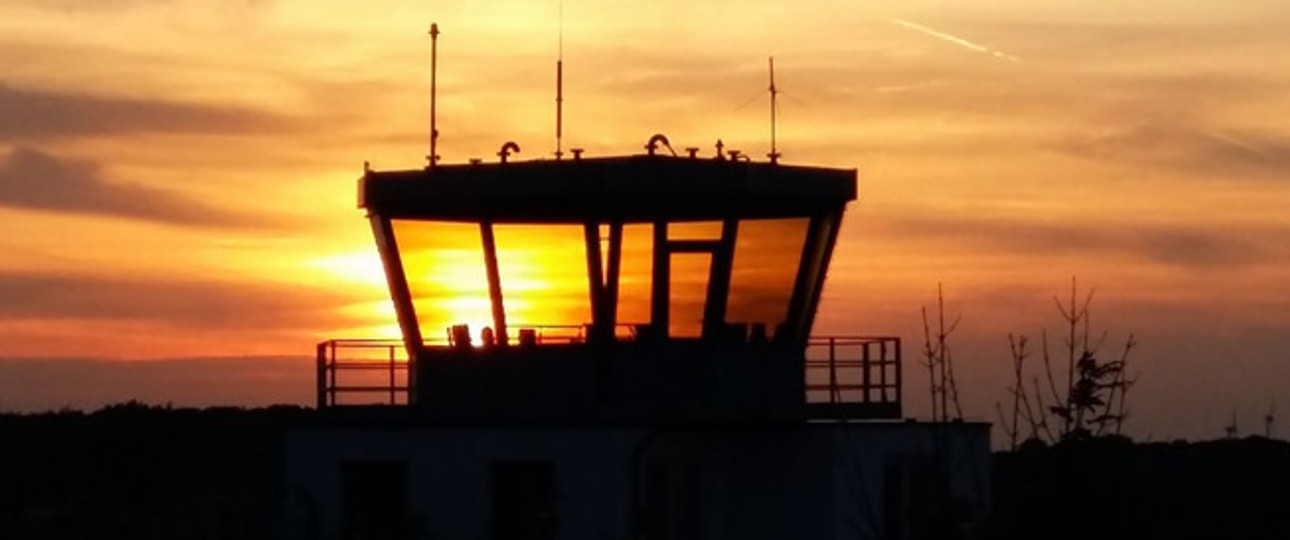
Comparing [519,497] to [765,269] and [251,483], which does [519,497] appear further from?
[251,483]

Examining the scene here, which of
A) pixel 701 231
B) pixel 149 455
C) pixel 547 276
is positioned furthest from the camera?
pixel 149 455

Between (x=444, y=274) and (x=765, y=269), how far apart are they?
4.62 metres

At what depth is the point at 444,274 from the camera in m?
39.1

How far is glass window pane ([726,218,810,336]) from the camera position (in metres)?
38.8

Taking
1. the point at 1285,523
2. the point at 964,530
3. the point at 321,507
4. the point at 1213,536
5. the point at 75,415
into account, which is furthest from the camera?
the point at 75,415

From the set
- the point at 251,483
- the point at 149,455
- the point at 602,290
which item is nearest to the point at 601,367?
the point at 602,290

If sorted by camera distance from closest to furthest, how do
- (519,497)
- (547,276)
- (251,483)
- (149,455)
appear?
1. (519,497)
2. (547,276)
3. (251,483)
4. (149,455)

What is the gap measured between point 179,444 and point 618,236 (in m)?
50.5

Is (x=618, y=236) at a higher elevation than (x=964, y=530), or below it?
higher

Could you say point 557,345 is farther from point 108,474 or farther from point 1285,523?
point 108,474

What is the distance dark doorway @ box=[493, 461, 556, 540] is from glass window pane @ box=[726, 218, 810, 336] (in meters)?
3.70

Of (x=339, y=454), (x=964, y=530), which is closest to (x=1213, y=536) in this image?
(x=339, y=454)

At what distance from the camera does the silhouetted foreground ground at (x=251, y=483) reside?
16.8m

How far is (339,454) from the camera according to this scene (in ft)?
125
